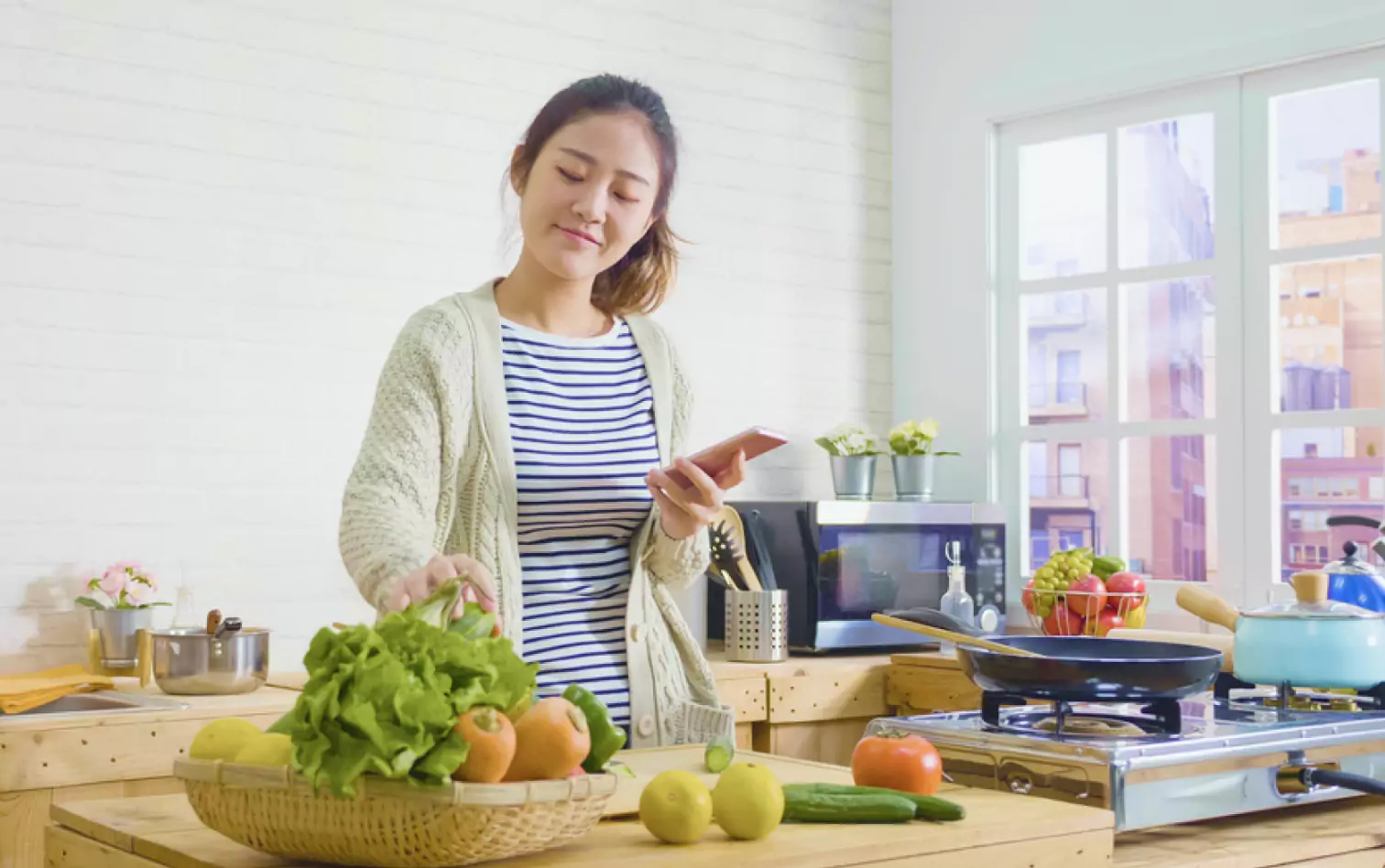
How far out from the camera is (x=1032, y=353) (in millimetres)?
4898

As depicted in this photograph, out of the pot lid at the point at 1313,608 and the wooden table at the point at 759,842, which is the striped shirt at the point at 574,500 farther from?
the pot lid at the point at 1313,608

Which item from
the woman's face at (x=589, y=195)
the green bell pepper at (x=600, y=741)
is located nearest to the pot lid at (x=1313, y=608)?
the woman's face at (x=589, y=195)

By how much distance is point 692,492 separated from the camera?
1.91m

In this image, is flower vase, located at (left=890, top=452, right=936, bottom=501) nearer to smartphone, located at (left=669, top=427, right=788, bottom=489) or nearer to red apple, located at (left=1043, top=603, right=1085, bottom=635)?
red apple, located at (left=1043, top=603, right=1085, bottom=635)

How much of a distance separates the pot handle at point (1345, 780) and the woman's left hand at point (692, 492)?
0.82m

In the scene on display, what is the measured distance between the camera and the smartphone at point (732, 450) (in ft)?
5.92

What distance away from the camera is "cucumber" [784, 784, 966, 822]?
1.58 metres

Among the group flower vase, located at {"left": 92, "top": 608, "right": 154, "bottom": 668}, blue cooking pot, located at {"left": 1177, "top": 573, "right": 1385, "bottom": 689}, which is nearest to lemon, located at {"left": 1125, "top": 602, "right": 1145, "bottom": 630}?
blue cooking pot, located at {"left": 1177, "top": 573, "right": 1385, "bottom": 689}

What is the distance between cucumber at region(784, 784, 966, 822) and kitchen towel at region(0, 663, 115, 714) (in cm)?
198

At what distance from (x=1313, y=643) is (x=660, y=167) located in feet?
3.67

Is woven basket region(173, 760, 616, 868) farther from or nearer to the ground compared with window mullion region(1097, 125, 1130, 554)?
nearer to the ground

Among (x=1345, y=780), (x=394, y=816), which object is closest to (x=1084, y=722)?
(x=1345, y=780)

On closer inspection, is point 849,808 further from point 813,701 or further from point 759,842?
point 813,701

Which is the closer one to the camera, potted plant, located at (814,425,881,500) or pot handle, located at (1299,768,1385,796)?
pot handle, located at (1299,768,1385,796)
